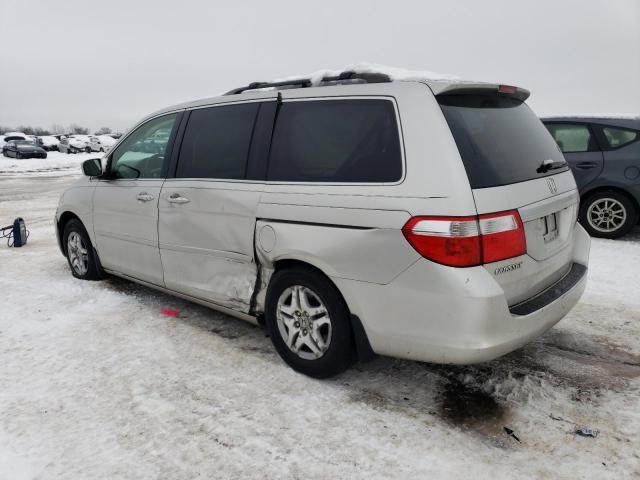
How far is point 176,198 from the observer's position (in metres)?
3.89

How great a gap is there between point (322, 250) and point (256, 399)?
3.21ft

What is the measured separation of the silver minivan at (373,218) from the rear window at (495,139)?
0.01 m

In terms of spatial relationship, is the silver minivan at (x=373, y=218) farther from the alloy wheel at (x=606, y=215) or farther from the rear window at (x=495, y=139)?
the alloy wheel at (x=606, y=215)

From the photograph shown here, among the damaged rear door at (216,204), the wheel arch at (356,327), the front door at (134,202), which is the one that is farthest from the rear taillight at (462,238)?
the front door at (134,202)

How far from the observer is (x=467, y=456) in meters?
2.46

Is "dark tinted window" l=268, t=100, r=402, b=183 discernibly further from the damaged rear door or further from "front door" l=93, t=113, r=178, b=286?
"front door" l=93, t=113, r=178, b=286

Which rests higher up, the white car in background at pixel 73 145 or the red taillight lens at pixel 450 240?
the white car in background at pixel 73 145

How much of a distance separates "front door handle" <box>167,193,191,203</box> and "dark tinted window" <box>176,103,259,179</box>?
0.55 feet

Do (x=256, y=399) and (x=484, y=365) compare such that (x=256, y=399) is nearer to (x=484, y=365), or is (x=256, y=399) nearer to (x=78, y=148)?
(x=484, y=365)

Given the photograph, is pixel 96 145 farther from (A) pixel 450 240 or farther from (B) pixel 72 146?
(A) pixel 450 240

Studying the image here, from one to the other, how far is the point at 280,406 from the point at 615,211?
20.0ft

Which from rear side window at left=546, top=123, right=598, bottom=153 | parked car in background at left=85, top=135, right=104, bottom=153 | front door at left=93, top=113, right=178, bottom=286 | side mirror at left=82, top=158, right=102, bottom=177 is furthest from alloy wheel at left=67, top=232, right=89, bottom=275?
parked car in background at left=85, top=135, right=104, bottom=153

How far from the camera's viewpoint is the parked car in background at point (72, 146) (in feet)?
138

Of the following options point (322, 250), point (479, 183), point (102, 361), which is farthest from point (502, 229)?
point (102, 361)
